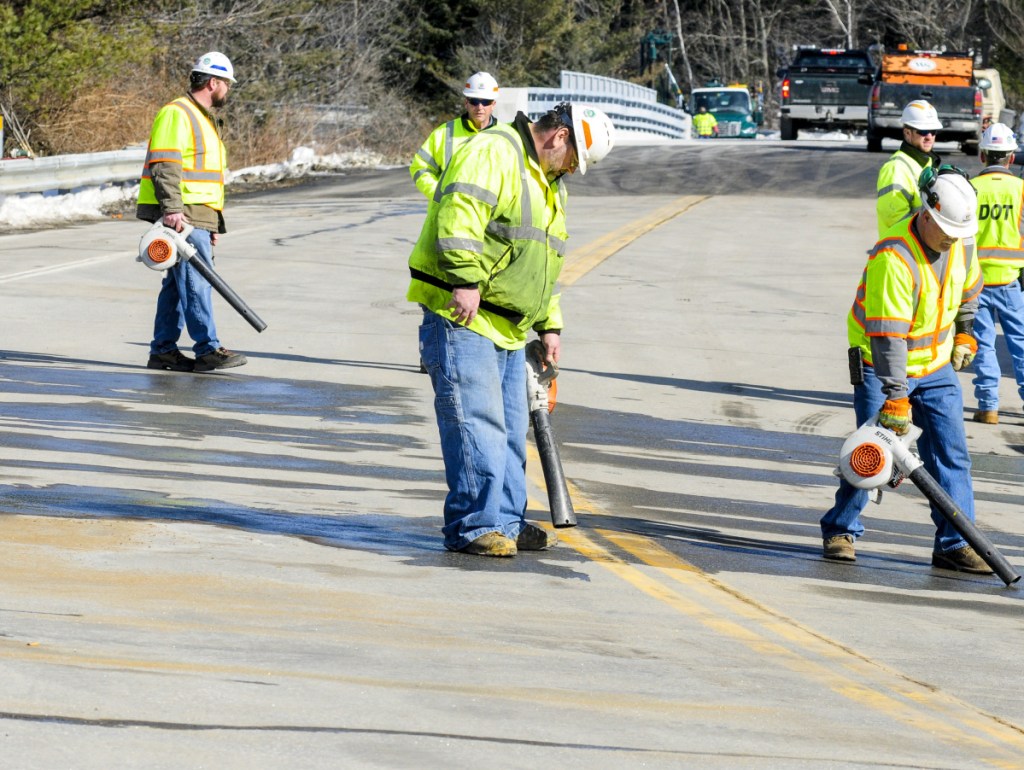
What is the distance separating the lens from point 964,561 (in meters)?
7.45

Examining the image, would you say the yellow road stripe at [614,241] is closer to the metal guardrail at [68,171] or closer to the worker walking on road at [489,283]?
the metal guardrail at [68,171]

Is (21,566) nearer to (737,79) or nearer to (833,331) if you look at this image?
(833,331)

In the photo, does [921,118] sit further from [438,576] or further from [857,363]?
[438,576]

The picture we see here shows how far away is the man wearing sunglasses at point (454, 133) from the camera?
1165cm

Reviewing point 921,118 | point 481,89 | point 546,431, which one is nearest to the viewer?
point 546,431

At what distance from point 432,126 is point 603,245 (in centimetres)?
3445

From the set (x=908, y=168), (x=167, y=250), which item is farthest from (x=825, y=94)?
(x=167, y=250)

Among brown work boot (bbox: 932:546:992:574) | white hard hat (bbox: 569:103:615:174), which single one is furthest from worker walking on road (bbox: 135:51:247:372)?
brown work boot (bbox: 932:546:992:574)

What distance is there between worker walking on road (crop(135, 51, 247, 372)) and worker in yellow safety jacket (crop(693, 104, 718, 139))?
→ 49.0 meters

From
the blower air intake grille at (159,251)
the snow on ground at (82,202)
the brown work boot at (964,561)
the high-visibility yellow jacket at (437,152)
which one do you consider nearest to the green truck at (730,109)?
the snow on ground at (82,202)

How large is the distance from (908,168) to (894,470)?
449 cm

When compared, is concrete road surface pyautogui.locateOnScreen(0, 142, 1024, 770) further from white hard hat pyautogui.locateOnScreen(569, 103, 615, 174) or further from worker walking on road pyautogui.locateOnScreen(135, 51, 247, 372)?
white hard hat pyautogui.locateOnScreen(569, 103, 615, 174)

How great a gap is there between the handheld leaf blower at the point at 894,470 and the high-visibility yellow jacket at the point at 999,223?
5104mm

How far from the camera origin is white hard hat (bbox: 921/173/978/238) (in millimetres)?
6977
